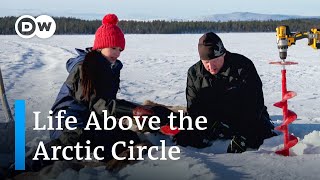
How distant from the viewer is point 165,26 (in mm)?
38938

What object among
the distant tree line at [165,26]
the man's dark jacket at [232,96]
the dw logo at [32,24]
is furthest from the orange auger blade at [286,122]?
the distant tree line at [165,26]

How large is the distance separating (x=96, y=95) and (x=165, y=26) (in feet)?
118

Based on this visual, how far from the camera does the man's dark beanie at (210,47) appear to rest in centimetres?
382

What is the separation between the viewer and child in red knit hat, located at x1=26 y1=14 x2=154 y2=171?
3322mm

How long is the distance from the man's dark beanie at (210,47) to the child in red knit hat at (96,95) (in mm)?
659

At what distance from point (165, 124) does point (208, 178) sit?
78 centimetres

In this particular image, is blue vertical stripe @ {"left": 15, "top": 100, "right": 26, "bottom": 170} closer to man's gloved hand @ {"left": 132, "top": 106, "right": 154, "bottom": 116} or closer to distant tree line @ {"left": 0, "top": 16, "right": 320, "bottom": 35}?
man's gloved hand @ {"left": 132, "top": 106, "right": 154, "bottom": 116}

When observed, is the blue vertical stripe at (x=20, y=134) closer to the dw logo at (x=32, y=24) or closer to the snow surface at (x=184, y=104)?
the snow surface at (x=184, y=104)

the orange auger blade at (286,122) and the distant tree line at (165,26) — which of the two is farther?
the distant tree line at (165,26)

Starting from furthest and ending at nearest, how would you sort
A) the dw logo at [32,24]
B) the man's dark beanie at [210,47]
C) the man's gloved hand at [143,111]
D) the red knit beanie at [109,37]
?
the dw logo at [32,24] < the man's dark beanie at [210,47] < the red knit beanie at [109,37] < the man's gloved hand at [143,111]

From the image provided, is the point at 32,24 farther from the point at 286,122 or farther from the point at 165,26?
the point at 165,26

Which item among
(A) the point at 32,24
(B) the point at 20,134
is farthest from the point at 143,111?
(A) the point at 32,24

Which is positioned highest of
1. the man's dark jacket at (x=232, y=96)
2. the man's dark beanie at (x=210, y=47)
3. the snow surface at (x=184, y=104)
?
the man's dark beanie at (x=210, y=47)

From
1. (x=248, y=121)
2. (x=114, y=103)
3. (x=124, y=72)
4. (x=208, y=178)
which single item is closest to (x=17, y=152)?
(x=114, y=103)
